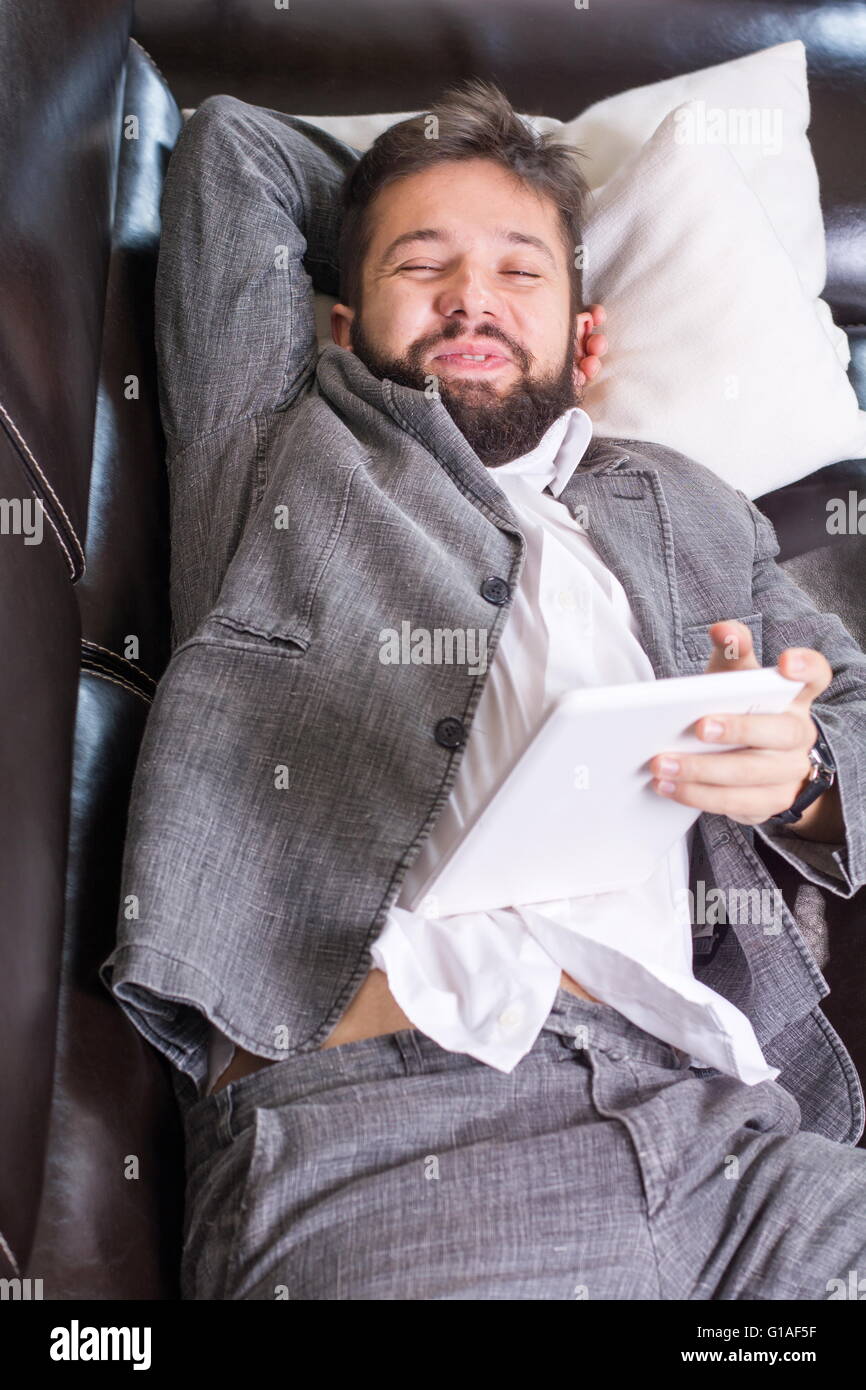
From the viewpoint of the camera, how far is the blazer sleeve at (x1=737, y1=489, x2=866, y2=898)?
1.21 meters

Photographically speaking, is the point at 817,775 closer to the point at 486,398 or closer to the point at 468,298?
A: the point at 486,398

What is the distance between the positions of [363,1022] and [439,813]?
7.4 inches

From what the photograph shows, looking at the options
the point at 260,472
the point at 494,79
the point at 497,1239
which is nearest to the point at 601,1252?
the point at 497,1239

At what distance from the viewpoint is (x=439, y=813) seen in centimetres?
110

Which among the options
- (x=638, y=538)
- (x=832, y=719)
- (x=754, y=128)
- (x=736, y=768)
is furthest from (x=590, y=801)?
(x=754, y=128)

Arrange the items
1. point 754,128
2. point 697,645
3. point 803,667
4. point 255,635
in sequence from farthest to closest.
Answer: point 754,128
point 697,645
point 255,635
point 803,667

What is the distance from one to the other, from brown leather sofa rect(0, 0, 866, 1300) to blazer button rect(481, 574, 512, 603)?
0.36 metres

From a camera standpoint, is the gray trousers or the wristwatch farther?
the wristwatch

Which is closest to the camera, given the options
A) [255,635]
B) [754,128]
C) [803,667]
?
[803,667]

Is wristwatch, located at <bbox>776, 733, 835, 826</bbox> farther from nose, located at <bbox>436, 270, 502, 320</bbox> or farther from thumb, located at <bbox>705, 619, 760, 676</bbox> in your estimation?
nose, located at <bbox>436, 270, 502, 320</bbox>

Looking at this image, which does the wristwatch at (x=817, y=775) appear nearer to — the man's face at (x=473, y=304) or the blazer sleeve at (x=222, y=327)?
the man's face at (x=473, y=304)

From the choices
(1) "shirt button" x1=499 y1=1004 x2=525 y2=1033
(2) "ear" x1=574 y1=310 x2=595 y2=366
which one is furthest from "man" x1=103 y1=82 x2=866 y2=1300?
(2) "ear" x1=574 y1=310 x2=595 y2=366

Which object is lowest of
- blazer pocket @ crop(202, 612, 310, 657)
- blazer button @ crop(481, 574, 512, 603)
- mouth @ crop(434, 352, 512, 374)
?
blazer pocket @ crop(202, 612, 310, 657)

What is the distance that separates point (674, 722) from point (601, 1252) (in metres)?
0.40
